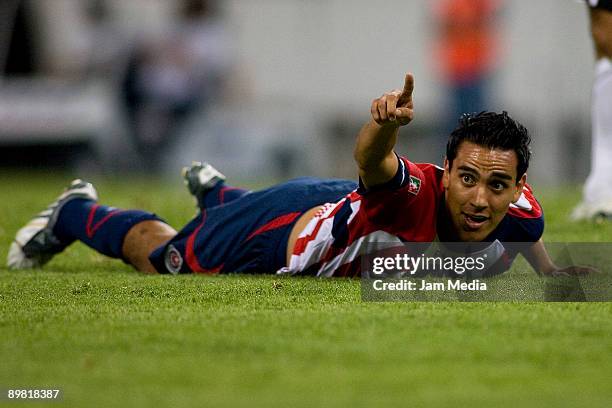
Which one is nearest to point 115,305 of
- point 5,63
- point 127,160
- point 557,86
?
point 127,160

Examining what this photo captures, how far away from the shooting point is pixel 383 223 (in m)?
4.50

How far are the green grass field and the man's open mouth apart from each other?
1.51 feet

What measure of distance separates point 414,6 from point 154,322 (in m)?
13.3

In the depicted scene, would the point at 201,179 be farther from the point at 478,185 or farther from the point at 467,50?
the point at 467,50

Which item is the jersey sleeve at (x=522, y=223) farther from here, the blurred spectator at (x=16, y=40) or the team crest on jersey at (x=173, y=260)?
the blurred spectator at (x=16, y=40)

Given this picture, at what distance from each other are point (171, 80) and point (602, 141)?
7294mm

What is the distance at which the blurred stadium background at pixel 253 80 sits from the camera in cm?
1395

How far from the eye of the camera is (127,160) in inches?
569

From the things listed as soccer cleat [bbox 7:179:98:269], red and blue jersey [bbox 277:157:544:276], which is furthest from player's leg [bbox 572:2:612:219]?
soccer cleat [bbox 7:179:98:269]

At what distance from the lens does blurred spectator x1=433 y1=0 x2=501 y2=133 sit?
12.0 meters

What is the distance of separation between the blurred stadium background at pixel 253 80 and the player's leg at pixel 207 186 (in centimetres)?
671

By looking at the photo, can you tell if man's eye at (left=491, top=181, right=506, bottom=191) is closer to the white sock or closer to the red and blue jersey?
the red and blue jersey

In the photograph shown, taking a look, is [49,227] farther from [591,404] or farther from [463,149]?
[591,404]

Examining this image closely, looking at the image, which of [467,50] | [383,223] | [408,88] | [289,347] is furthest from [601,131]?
[467,50]
